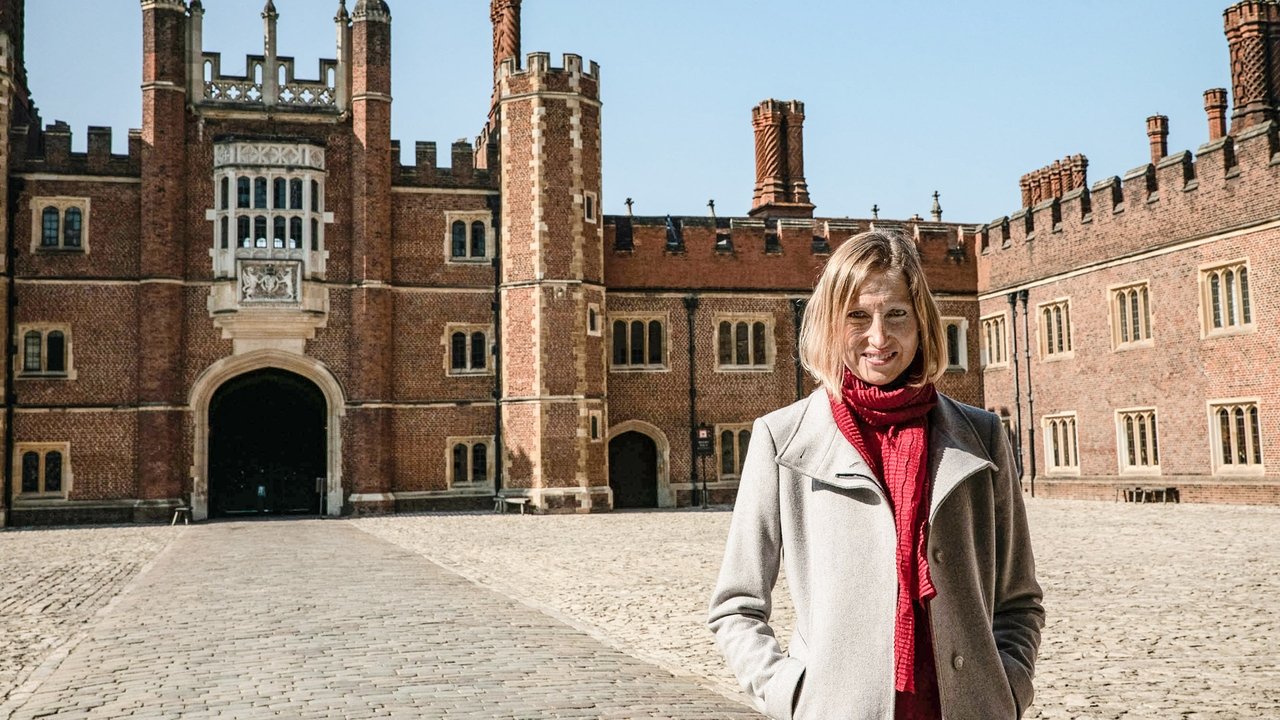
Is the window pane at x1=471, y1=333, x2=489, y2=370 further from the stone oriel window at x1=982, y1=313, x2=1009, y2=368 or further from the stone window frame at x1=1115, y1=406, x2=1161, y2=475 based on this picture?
the stone window frame at x1=1115, y1=406, x2=1161, y2=475

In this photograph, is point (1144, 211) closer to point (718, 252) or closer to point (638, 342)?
point (718, 252)

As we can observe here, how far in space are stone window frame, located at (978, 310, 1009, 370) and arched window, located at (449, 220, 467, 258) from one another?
12.6 metres

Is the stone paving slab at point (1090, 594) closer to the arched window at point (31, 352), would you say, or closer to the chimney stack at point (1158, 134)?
the arched window at point (31, 352)

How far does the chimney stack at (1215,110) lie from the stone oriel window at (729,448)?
13.0 meters

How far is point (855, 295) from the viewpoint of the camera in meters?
2.44

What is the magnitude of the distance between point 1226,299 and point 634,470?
41.6ft

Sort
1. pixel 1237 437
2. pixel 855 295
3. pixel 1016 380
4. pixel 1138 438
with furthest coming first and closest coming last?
pixel 1016 380, pixel 1138 438, pixel 1237 437, pixel 855 295

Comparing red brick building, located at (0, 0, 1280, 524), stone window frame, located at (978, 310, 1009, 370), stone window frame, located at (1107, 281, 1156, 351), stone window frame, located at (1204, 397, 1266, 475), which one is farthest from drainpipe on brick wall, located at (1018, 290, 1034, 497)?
stone window frame, located at (1204, 397, 1266, 475)

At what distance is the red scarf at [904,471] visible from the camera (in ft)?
7.47

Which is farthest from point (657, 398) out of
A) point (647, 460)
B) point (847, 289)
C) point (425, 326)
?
point (847, 289)

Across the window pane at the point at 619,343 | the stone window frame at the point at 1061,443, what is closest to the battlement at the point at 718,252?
the window pane at the point at 619,343

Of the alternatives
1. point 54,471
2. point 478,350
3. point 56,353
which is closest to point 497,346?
point 478,350

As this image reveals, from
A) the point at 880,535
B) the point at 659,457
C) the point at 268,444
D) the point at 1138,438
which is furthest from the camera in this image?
the point at 659,457

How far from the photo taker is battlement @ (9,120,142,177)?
2488 cm
